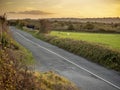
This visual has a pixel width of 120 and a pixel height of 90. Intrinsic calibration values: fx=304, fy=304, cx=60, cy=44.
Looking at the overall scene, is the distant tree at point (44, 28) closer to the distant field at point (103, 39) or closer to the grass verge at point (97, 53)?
the distant field at point (103, 39)

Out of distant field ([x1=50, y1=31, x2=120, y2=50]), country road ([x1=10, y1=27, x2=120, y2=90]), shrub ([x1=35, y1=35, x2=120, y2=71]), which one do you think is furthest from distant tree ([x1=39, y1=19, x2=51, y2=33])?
country road ([x1=10, y1=27, x2=120, y2=90])

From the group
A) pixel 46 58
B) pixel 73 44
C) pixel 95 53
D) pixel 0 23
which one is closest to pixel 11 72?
pixel 0 23

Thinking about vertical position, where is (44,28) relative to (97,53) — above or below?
above

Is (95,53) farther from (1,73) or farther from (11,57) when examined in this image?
(1,73)

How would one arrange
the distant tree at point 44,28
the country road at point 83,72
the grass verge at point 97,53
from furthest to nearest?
the distant tree at point 44,28 < the grass verge at point 97,53 < the country road at point 83,72

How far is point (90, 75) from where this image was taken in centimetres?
1992

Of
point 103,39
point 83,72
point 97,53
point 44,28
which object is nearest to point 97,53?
point 97,53

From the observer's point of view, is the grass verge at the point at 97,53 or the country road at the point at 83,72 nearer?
the country road at the point at 83,72

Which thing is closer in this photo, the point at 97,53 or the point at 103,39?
the point at 97,53

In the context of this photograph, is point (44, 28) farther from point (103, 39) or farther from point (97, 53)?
point (97, 53)

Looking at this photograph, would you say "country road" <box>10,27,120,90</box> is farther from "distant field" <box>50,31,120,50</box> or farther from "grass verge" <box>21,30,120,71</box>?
"distant field" <box>50,31,120,50</box>

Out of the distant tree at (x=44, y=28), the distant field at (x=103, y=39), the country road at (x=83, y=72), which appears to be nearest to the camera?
the country road at (x=83, y=72)

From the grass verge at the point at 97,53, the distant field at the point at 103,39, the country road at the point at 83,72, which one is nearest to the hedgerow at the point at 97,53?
the grass verge at the point at 97,53

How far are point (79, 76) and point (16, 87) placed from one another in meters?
8.81
